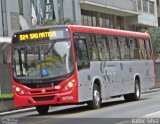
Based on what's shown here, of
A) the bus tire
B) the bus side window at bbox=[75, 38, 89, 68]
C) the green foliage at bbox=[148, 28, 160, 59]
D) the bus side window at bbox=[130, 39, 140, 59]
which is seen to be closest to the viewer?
the bus side window at bbox=[75, 38, 89, 68]

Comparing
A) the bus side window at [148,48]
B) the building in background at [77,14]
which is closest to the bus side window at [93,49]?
the bus side window at [148,48]

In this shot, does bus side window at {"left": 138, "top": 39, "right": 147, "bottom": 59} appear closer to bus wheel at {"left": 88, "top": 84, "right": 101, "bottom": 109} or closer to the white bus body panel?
the white bus body panel

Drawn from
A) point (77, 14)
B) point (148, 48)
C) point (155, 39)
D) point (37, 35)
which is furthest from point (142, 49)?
point (155, 39)

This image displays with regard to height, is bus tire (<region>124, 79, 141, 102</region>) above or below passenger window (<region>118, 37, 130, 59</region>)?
below

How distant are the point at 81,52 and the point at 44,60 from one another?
157cm

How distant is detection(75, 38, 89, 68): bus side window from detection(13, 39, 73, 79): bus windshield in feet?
1.74

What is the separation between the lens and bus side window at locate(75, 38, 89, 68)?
2155cm

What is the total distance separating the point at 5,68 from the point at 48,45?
16772mm

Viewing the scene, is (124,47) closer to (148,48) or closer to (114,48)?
(114,48)

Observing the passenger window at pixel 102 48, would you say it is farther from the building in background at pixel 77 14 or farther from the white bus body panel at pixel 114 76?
the building in background at pixel 77 14

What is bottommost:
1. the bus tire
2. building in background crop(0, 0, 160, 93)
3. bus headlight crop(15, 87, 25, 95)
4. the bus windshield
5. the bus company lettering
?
the bus tire

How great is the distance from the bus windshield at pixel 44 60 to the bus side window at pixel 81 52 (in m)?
Result: 0.53

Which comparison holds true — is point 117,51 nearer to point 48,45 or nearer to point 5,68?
point 48,45

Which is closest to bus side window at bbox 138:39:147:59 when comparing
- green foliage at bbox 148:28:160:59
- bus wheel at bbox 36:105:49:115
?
Result: bus wheel at bbox 36:105:49:115
